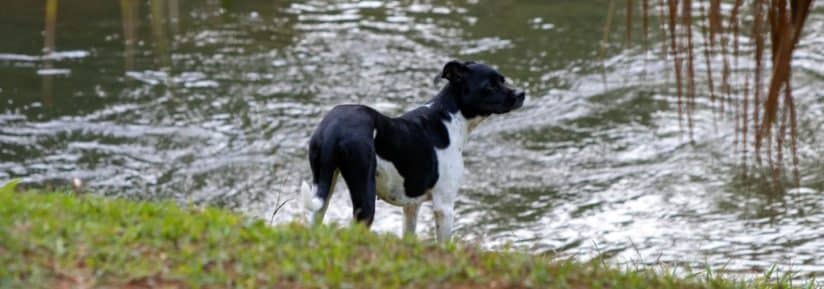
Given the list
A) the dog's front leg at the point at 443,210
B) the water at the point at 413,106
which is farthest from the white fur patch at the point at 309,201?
the water at the point at 413,106

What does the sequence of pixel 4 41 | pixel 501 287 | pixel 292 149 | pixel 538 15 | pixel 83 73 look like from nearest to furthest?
pixel 501 287 < pixel 292 149 < pixel 83 73 < pixel 4 41 < pixel 538 15

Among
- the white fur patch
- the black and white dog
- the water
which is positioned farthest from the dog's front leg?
the water

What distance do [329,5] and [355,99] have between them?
4728 millimetres

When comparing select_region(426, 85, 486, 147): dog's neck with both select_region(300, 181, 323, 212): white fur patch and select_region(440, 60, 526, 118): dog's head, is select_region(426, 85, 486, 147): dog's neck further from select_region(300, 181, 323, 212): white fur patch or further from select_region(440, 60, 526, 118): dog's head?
select_region(300, 181, 323, 212): white fur patch

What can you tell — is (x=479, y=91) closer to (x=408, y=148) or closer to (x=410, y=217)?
(x=408, y=148)

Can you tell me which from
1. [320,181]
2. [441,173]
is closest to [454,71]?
[441,173]

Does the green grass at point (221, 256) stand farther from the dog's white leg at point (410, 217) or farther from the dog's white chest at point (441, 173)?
the dog's white leg at point (410, 217)

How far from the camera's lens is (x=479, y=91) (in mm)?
8367

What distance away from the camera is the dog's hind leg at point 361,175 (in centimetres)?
729

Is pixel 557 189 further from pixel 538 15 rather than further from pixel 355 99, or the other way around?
pixel 538 15

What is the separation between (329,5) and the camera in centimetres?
1933

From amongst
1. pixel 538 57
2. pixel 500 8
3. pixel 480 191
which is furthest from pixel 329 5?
pixel 480 191

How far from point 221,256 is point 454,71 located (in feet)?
8.85

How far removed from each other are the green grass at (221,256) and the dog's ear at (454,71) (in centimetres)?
156
